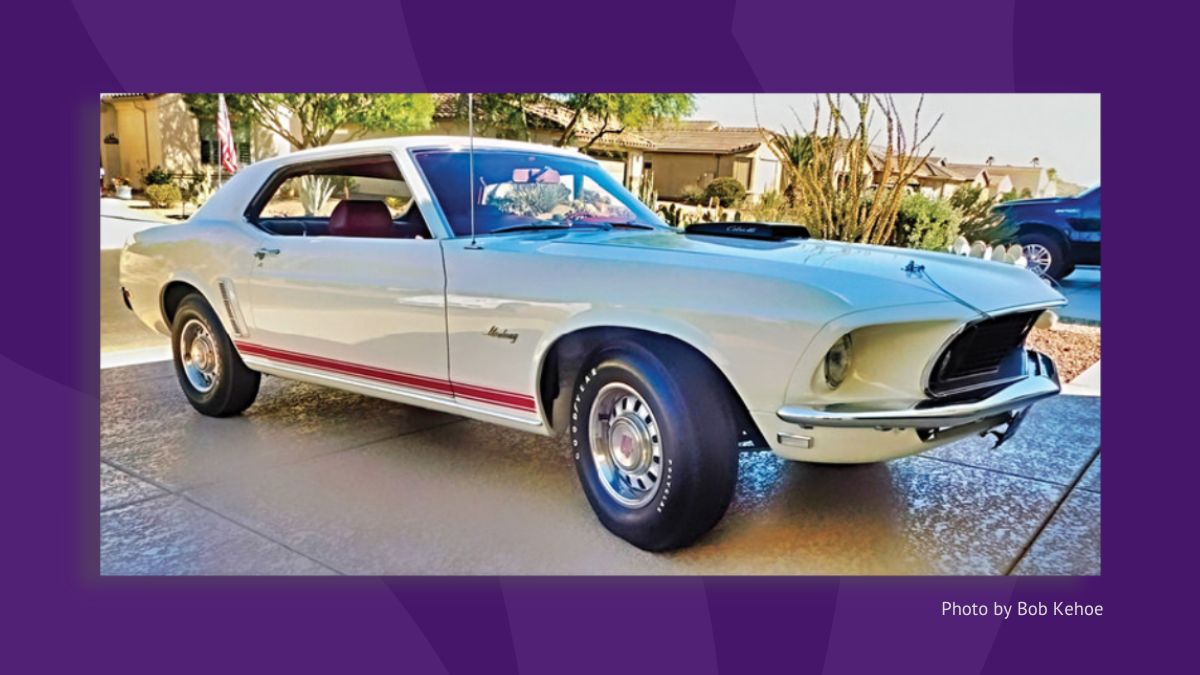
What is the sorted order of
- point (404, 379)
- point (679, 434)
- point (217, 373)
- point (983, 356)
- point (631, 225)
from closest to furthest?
1. point (679, 434)
2. point (983, 356)
3. point (404, 379)
4. point (631, 225)
5. point (217, 373)

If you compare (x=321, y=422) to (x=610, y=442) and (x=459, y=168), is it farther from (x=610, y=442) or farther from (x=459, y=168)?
(x=610, y=442)

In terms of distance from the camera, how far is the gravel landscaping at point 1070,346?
13.0ft

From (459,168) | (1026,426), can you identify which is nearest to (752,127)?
(459,168)

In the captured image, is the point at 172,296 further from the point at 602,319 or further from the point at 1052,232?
the point at 1052,232

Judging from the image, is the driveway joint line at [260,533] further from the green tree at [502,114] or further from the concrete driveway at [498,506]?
the green tree at [502,114]

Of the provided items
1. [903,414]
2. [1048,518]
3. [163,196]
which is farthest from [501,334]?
[163,196]

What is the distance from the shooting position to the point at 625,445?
10.4 ft

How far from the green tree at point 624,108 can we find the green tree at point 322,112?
2.15 feet

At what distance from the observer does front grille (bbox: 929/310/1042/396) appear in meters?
2.85

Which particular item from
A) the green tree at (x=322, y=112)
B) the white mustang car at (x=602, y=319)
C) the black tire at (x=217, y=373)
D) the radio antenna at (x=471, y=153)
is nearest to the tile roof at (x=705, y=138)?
the white mustang car at (x=602, y=319)

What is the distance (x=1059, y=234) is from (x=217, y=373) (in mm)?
4515

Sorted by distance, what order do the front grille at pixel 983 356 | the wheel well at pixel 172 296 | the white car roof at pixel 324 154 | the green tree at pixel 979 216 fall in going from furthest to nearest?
the wheel well at pixel 172 296
the green tree at pixel 979 216
the white car roof at pixel 324 154
the front grille at pixel 983 356

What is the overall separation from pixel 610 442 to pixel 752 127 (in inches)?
66.7

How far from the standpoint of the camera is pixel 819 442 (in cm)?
279
